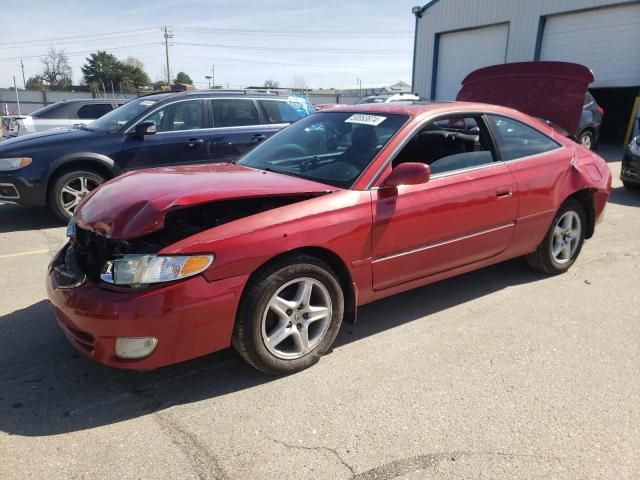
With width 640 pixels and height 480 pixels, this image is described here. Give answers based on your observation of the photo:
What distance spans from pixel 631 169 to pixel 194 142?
700cm

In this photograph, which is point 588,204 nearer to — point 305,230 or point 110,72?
point 305,230

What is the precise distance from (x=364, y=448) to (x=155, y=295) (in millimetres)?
1255

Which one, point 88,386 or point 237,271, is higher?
point 237,271

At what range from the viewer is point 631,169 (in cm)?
841

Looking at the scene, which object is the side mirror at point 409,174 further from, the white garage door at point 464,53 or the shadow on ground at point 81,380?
the white garage door at point 464,53

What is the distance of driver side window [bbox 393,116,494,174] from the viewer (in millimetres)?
3740

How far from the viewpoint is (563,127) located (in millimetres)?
6727

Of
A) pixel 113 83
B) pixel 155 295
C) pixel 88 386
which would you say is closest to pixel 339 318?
pixel 155 295

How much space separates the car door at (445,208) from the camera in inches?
131

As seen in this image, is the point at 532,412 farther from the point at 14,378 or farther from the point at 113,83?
the point at 113,83

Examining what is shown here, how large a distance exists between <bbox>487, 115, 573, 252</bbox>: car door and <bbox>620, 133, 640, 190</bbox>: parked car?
4.85 m

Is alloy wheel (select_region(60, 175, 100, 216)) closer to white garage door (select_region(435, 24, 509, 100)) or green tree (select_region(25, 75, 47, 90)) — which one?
white garage door (select_region(435, 24, 509, 100))

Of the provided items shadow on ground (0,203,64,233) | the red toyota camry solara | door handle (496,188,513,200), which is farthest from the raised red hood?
shadow on ground (0,203,64,233)

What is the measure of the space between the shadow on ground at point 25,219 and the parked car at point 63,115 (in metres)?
4.16
